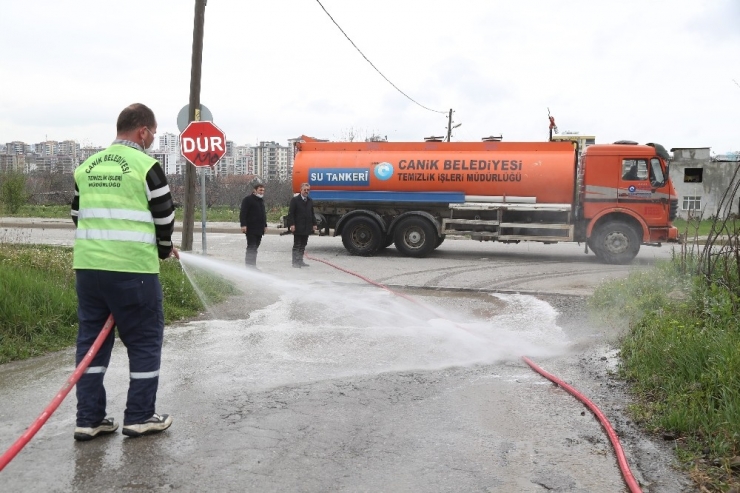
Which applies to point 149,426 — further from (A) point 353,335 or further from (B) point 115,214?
(A) point 353,335

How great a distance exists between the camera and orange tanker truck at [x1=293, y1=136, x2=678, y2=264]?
51.1 ft

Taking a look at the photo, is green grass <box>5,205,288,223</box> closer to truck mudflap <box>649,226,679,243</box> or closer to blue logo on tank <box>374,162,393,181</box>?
blue logo on tank <box>374,162,393,181</box>

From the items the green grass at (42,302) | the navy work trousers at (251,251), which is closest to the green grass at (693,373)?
the green grass at (42,302)

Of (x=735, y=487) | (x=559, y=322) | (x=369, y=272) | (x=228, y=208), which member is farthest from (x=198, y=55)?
Answer: (x=228, y=208)

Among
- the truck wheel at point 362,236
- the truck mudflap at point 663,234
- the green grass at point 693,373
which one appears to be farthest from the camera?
the truck wheel at point 362,236

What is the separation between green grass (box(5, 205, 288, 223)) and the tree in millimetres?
459

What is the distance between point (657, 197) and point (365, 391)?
12216 mm

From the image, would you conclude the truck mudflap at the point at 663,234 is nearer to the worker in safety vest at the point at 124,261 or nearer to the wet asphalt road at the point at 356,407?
the wet asphalt road at the point at 356,407

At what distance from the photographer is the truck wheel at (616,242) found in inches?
611

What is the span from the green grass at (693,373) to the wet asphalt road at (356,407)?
190mm

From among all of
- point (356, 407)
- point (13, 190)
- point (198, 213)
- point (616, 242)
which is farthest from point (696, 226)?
point (13, 190)

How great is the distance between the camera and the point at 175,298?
866 centimetres

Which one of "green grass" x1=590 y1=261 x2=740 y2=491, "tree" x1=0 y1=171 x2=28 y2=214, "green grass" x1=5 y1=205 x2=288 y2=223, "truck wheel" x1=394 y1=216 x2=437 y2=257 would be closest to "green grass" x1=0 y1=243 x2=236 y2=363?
"green grass" x1=590 y1=261 x2=740 y2=491

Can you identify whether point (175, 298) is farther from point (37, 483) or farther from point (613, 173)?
point (613, 173)
